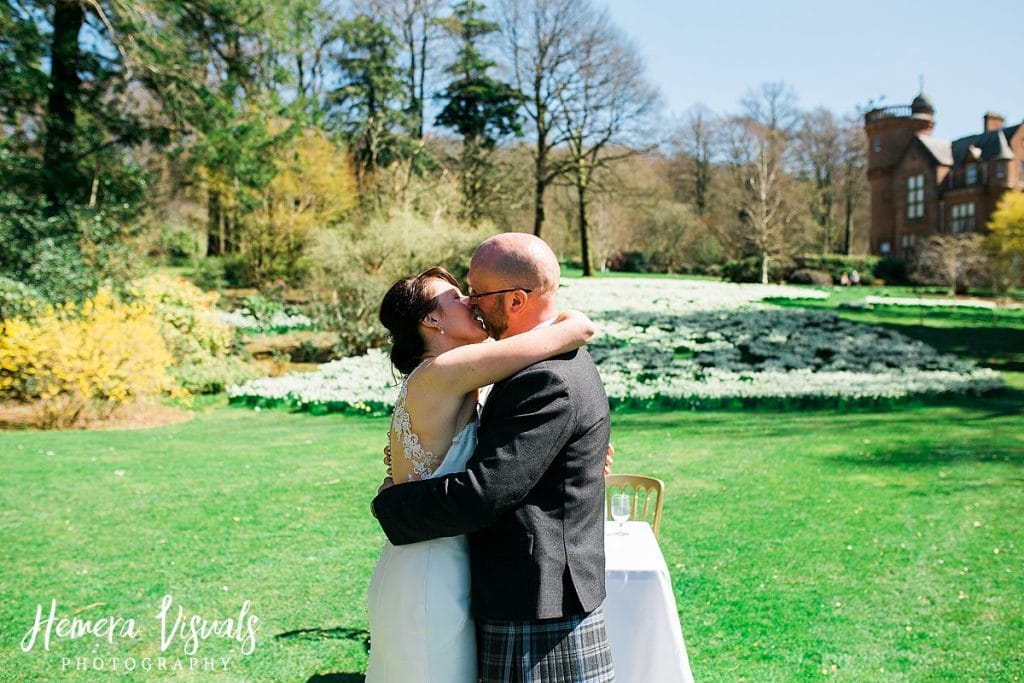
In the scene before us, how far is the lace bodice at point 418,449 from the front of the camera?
2.03 meters

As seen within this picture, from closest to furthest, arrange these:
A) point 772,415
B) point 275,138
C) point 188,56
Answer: point 772,415, point 188,56, point 275,138

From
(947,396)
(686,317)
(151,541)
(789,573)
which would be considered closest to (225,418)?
(151,541)

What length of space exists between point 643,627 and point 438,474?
113 centimetres

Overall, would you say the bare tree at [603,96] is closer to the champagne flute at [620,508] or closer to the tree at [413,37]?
the tree at [413,37]

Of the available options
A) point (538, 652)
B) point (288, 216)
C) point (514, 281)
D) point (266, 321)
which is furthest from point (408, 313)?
point (288, 216)

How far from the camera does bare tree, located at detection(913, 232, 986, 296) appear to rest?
29.0 m

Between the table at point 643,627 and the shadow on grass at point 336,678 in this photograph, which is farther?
the shadow on grass at point 336,678

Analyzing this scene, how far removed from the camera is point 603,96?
32.7m

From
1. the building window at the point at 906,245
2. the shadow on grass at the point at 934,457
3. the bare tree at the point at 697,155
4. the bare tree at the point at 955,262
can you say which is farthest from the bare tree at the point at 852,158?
the shadow on grass at the point at 934,457

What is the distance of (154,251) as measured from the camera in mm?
20359

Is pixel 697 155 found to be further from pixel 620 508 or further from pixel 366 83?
pixel 620 508

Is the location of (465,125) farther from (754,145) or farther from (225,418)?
A: (225,418)

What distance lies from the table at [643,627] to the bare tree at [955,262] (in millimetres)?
28881

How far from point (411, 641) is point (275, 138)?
1939 cm
